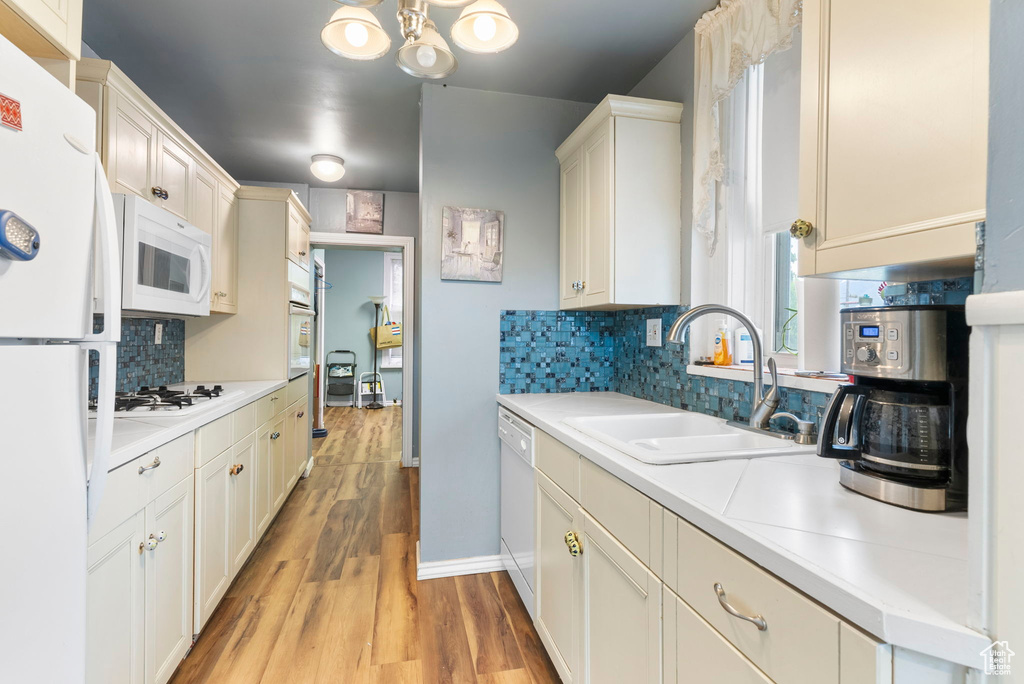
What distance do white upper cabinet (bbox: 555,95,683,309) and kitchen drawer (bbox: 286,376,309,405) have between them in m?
2.32

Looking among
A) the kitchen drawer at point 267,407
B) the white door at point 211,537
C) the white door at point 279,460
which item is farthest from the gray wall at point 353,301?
the white door at point 211,537

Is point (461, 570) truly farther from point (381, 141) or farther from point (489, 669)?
point (381, 141)

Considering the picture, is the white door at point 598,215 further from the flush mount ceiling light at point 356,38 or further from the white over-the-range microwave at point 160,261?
the white over-the-range microwave at point 160,261

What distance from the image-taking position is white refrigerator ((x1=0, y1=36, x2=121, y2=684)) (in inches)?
28.6

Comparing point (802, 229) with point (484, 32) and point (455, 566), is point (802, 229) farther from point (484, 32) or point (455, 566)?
point (455, 566)

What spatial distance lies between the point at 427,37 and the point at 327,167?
2.39m

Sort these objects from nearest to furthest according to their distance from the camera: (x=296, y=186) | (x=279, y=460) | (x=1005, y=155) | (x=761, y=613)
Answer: (x=1005, y=155) → (x=761, y=613) → (x=279, y=460) → (x=296, y=186)

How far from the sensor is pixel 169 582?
1604mm

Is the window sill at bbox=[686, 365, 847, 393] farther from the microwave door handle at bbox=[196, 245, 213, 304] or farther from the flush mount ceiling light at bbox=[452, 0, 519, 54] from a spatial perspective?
the microwave door handle at bbox=[196, 245, 213, 304]

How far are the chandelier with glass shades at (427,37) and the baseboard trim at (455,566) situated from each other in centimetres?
213

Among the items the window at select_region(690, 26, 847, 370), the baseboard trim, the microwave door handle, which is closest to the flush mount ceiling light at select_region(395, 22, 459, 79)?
the window at select_region(690, 26, 847, 370)

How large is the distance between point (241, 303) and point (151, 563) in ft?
6.46

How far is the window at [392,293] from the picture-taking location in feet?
24.9

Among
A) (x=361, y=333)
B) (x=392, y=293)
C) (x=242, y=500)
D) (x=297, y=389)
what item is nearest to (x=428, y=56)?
(x=242, y=500)
